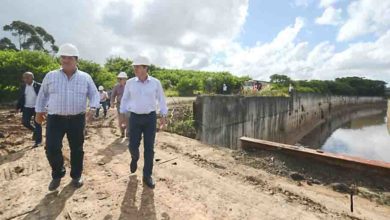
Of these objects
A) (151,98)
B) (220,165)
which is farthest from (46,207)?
(220,165)

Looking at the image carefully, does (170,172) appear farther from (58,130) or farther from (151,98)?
→ (58,130)

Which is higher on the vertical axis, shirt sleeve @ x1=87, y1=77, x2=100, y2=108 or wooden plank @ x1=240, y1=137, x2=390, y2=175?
shirt sleeve @ x1=87, y1=77, x2=100, y2=108

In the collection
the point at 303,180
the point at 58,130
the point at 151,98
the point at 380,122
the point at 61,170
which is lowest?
the point at 380,122

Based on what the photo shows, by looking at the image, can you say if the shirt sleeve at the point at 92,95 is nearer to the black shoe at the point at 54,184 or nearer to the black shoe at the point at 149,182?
the black shoe at the point at 54,184

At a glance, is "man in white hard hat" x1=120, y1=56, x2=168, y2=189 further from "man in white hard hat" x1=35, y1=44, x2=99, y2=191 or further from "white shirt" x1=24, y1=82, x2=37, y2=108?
"white shirt" x1=24, y1=82, x2=37, y2=108

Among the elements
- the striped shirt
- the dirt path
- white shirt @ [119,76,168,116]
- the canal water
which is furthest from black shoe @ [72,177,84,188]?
the canal water

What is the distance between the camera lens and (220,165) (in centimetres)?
627

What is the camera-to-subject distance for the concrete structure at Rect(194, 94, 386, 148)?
12.0 metres

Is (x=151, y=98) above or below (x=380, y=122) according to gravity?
above

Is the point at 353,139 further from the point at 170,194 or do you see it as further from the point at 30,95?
the point at 170,194

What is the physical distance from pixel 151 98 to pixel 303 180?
10.1 ft

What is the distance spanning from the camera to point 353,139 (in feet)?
125

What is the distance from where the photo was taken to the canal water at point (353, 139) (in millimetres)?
30438

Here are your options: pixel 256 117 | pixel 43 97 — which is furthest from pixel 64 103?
pixel 256 117
